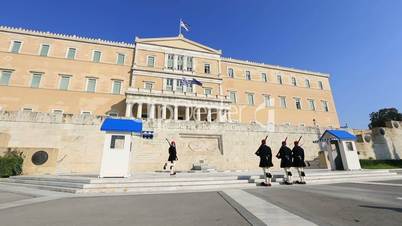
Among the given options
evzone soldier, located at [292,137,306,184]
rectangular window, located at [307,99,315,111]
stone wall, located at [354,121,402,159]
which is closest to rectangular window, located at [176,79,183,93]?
stone wall, located at [354,121,402,159]

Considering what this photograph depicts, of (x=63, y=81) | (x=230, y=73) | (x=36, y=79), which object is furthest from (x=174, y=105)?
(x=36, y=79)

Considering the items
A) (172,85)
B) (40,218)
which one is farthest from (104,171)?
(172,85)

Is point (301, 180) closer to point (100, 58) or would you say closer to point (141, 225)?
point (141, 225)

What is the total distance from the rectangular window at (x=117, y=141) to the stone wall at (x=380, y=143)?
2931cm

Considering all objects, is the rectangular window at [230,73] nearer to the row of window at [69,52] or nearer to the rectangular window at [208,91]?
the rectangular window at [208,91]

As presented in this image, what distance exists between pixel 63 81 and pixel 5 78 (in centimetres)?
735

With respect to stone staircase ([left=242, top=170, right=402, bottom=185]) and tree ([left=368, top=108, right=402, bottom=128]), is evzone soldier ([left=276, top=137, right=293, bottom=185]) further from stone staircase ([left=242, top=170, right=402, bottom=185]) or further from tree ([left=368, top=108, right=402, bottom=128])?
tree ([left=368, top=108, right=402, bottom=128])

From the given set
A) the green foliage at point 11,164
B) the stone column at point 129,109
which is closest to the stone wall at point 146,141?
the green foliage at point 11,164

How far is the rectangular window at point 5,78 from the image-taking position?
2912 centimetres

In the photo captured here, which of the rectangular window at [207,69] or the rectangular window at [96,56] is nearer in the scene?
the rectangular window at [96,56]

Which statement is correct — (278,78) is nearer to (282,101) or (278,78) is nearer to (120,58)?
(282,101)

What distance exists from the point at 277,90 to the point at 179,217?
43.2m

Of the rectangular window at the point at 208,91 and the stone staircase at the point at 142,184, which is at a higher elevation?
the rectangular window at the point at 208,91

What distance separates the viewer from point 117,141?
10844 mm
